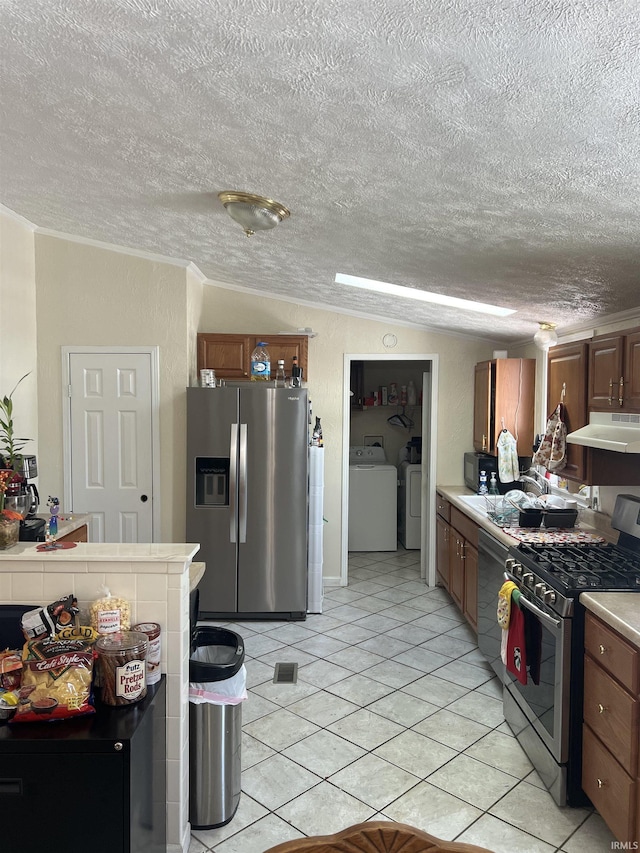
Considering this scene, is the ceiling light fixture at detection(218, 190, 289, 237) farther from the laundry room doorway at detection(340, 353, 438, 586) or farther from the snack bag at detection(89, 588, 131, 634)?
the laundry room doorway at detection(340, 353, 438, 586)

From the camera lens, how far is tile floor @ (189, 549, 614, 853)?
7.66ft

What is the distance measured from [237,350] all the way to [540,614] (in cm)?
307

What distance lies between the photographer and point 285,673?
3658mm

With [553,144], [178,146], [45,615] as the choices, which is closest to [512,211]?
[553,144]

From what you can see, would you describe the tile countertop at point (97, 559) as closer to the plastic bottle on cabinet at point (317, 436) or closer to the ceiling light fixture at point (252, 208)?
the ceiling light fixture at point (252, 208)

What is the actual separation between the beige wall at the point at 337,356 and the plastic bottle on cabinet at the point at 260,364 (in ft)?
1.54

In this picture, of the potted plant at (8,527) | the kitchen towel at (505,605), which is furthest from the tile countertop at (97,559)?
the kitchen towel at (505,605)

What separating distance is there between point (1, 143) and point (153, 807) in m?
2.70

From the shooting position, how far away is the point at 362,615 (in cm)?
468

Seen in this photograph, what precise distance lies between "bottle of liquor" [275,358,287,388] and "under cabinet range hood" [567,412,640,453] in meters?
2.29

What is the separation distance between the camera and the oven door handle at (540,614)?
2.44 m

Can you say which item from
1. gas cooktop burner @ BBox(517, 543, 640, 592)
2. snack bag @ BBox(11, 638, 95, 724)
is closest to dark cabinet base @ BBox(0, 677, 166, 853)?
snack bag @ BBox(11, 638, 95, 724)

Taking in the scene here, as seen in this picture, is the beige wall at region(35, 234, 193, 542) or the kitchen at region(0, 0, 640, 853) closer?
the kitchen at region(0, 0, 640, 853)

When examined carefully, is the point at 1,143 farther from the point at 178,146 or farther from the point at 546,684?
the point at 546,684
